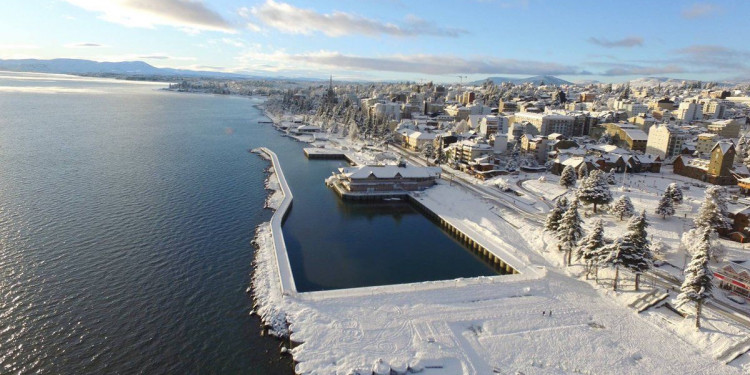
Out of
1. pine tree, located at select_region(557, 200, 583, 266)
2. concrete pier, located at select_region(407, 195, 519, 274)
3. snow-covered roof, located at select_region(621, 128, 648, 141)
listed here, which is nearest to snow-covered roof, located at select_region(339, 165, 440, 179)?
concrete pier, located at select_region(407, 195, 519, 274)

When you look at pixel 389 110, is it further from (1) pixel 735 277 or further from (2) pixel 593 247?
(1) pixel 735 277

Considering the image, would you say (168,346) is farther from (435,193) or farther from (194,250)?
(435,193)

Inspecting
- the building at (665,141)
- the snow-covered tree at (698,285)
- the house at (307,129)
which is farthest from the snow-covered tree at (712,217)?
the house at (307,129)

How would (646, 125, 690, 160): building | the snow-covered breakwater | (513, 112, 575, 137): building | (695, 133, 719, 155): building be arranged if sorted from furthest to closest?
(513, 112, 575, 137): building → (695, 133, 719, 155): building → (646, 125, 690, 160): building → the snow-covered breakwater

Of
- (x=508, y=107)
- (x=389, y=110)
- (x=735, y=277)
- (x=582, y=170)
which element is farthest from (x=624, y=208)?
(x=508, y=107)

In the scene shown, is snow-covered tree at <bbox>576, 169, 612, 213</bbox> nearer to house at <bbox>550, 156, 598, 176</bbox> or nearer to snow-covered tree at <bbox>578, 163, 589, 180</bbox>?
snow-covered tree at <bbox>578, 163, 589, 180</bbox>

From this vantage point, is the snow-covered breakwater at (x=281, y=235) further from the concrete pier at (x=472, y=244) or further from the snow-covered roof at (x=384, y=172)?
the concrete pier at (x=472, y=244)

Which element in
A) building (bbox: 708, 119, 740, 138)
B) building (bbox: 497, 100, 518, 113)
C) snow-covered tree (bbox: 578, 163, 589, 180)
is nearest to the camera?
snow-covered tree (bbox: 578, 163, 589, 180)

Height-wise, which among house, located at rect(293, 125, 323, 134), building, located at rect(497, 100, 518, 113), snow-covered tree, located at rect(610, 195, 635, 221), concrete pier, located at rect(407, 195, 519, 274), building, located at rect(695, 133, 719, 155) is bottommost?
concrete pier, located at rect(407, 195, 519, 274)

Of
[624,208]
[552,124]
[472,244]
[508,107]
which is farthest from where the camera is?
[508,107]
